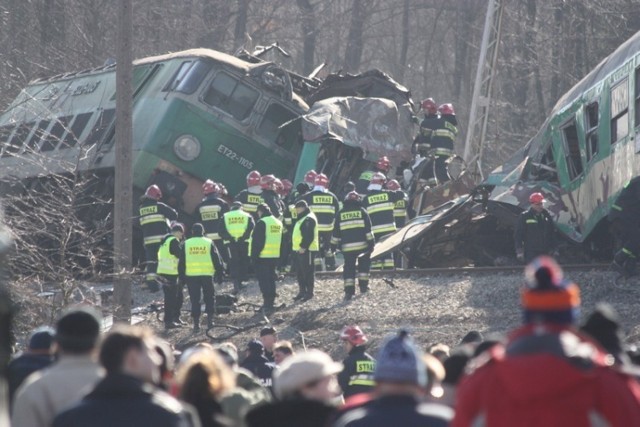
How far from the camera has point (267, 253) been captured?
1870 cm

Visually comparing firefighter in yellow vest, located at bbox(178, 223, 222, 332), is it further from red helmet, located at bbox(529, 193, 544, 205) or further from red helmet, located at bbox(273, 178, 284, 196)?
red helmet, located at bbox(529, 193, 544, 205)

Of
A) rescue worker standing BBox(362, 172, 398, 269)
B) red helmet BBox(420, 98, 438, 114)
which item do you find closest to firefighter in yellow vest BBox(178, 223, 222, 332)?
rescue worker standing BBox(362, 172, 398, 269)

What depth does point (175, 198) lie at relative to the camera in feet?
76.5

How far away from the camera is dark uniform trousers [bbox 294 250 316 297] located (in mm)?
18625

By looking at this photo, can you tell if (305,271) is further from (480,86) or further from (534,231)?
(480,86)

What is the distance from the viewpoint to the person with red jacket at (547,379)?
4645 mm

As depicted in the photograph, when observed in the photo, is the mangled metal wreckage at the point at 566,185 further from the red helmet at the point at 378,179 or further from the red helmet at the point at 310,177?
the red helmet at the point at 310,177

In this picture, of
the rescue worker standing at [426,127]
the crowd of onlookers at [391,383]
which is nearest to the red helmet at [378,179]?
the rescue worker standing at [426,127]

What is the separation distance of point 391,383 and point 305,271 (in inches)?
524

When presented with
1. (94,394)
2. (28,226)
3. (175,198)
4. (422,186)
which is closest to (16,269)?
(28,226)

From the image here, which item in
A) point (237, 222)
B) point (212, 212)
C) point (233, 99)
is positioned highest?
point (233, 99)

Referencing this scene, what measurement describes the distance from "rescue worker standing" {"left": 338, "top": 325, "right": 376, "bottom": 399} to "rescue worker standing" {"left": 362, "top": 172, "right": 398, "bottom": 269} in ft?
29.3

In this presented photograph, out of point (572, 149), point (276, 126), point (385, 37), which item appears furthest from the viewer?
point (385, 37)

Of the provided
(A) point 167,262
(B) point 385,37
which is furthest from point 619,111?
(B) point 385,37
